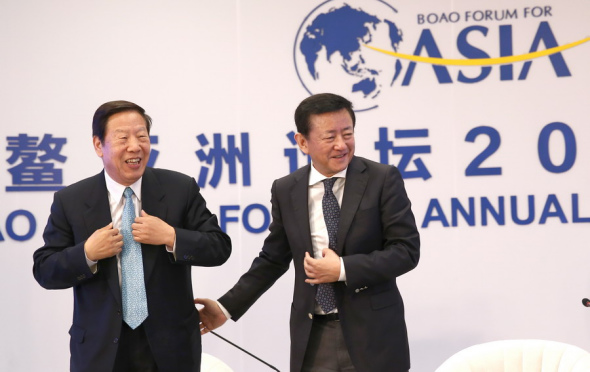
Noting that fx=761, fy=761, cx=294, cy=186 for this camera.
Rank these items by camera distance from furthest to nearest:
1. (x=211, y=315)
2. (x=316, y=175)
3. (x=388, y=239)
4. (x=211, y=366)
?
(x=211, y=366) → (x=211, y=315) → (x=316, y=175) → (x=388, y=239)

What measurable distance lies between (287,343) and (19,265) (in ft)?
5.80

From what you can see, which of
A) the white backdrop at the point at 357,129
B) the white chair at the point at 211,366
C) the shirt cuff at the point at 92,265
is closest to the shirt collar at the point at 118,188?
the shirt cuff at the point at 92,265

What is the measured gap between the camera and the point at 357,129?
4.73 meters

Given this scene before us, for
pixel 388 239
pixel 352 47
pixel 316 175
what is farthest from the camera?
pixel 352 47

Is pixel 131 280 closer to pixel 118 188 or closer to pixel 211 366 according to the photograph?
pixel 118 188

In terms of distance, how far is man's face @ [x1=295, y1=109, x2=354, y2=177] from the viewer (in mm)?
2990

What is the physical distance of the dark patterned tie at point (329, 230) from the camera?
9.65 ft

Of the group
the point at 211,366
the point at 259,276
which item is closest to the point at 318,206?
the point at 259,276

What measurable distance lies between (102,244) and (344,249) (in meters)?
0.91

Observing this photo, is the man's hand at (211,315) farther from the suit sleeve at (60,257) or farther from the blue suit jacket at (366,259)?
the suit sleeve at (60,257)

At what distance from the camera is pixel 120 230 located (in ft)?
9.21

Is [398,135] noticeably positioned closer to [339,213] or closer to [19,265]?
[339,213]

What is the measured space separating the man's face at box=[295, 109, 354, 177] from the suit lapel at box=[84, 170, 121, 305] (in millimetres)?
837

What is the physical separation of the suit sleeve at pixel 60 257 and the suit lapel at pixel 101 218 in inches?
3.0
